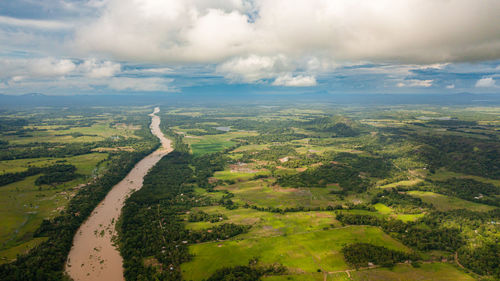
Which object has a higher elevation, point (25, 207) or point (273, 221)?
point (25, 207)

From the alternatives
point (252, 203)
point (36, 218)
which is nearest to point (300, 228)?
point (252, 203)

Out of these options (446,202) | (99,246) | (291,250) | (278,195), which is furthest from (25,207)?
(446,202)

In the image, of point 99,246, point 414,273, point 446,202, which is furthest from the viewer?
point 446,202

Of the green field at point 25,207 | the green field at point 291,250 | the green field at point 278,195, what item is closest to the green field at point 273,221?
the green field at point 291,250

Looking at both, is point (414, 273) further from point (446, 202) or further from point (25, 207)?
point (25, 207)

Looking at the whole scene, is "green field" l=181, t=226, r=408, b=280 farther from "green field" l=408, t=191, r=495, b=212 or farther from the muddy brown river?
"green field" l=408, t=191, r=495, b=212

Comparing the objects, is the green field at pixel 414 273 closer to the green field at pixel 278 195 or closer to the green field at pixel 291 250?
the green field at pixel 291 250

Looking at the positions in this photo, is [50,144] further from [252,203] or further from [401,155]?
[401,155]
